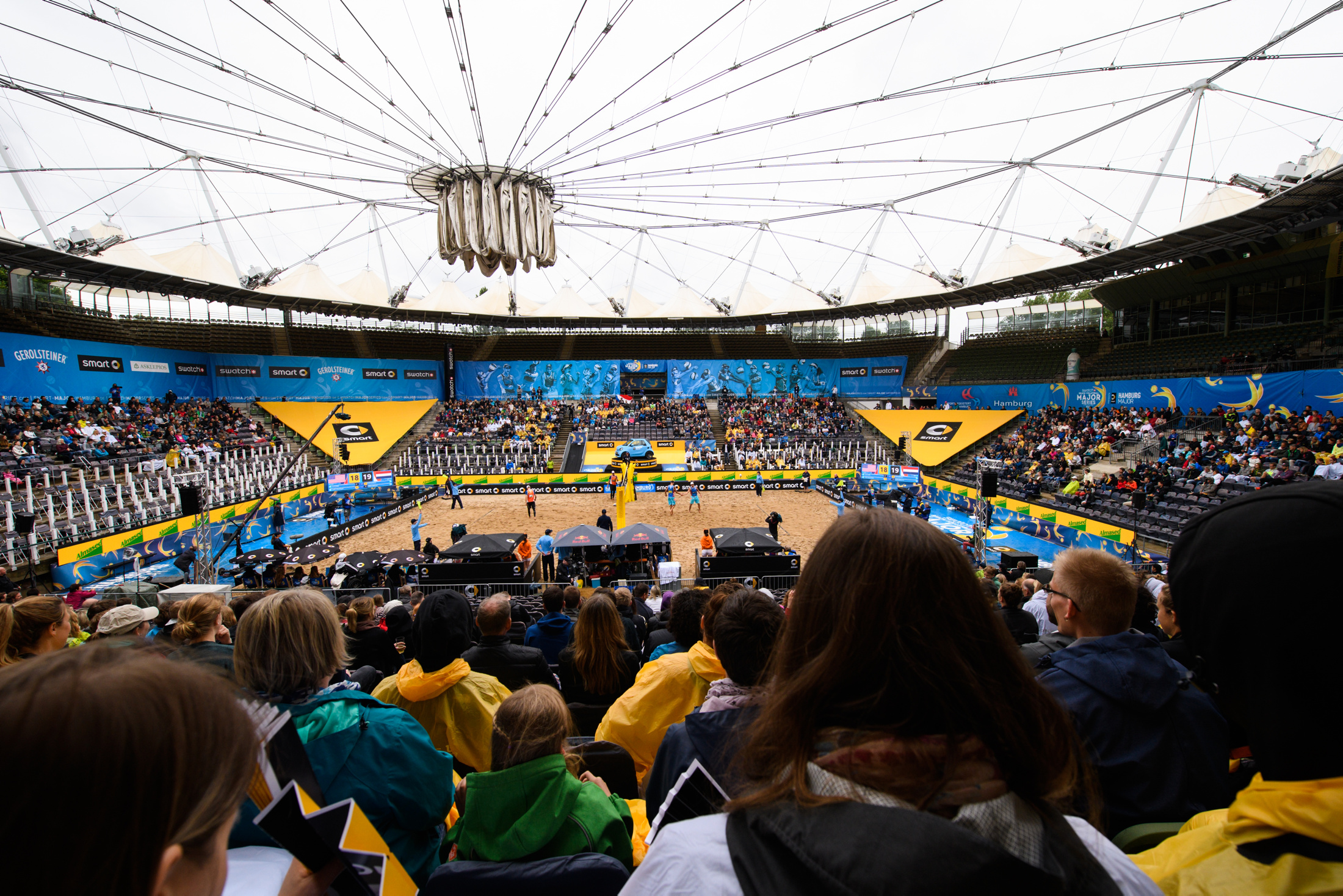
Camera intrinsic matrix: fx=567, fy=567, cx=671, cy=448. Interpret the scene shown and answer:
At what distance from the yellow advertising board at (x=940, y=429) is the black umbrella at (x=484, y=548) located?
27.6 metres

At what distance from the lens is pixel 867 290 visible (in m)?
39.7

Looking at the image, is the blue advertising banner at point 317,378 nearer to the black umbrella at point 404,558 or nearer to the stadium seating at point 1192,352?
the black umbrella at point 404,558

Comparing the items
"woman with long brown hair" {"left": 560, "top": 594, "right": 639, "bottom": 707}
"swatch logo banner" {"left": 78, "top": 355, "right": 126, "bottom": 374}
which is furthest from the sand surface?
"swatch logo banner" {"left": 78, "top": 355, "right": 126, "bottom": 374}

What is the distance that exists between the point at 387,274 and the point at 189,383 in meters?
15.2

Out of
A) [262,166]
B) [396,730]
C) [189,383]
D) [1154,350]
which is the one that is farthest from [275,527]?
[1154,350]

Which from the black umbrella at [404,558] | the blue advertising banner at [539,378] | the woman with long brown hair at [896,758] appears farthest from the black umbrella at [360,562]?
the blue advertising banner at [539,378]

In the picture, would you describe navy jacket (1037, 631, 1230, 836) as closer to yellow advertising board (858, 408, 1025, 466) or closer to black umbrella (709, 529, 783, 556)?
black umbrella (709, 529, 783, 556)

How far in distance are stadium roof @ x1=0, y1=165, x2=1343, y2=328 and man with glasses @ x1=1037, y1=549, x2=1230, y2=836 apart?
23.7m

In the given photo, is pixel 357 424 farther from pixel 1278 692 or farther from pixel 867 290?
pixel 1278 692

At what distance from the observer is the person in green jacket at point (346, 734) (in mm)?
2283

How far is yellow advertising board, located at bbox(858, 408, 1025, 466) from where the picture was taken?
3503cm

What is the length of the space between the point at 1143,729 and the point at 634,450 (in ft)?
113

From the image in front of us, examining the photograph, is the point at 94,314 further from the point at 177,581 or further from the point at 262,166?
the point at 177,581

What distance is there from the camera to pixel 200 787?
889 mm
